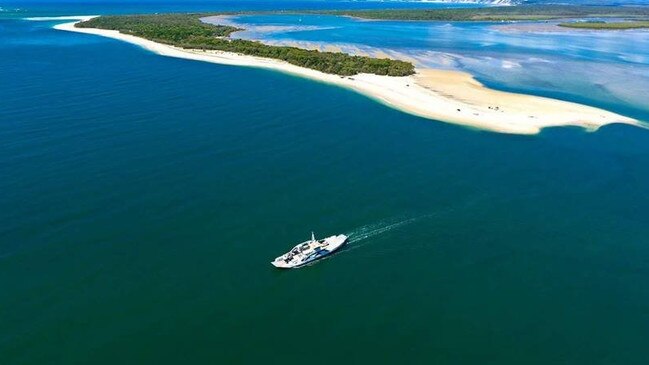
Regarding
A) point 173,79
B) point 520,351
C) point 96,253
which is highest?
point 173,79

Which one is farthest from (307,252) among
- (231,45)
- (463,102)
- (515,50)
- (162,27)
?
(162,27)

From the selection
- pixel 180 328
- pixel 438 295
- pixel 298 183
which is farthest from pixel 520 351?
pixel 298 183

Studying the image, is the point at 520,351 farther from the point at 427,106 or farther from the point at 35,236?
the point at 427,106

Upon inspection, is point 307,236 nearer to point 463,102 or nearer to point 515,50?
point 463,102

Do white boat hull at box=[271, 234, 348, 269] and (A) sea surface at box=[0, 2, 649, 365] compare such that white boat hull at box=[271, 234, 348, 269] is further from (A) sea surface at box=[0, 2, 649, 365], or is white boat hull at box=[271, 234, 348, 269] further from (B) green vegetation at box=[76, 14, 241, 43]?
(B) green vegetation at box=[76, 14, 241, 43]

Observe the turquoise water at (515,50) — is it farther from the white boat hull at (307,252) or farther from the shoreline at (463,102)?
the white boat hull at (307,252)
